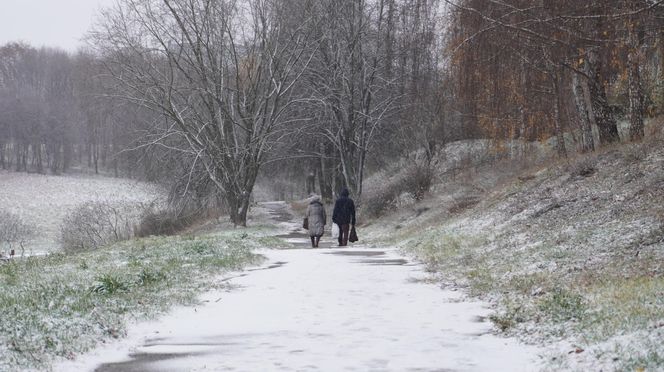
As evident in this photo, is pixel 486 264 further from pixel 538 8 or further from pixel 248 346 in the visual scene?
pixel 248 346

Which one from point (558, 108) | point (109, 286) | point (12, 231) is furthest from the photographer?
point (12, 231)

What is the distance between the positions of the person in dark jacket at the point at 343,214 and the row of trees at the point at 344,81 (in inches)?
198

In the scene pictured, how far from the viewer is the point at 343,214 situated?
831 inches

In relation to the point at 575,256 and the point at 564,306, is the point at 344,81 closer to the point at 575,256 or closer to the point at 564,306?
the point at 575,256

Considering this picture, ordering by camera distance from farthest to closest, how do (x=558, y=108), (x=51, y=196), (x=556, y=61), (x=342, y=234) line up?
1. (x=51, y=196)
2. (x=558, y=108)
3. (x=342, y=234)
4. (x=556, y=61)

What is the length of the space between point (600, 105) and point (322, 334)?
15178 millimetres

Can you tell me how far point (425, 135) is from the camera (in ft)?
126

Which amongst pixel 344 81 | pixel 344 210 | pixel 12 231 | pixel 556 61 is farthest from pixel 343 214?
pixel 12 231

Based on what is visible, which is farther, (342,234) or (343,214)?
(342,234)

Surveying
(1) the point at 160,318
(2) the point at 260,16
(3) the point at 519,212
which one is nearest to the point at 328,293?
(1) the point at 160,318

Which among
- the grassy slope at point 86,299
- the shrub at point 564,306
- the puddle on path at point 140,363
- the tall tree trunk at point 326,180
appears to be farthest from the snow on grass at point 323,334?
the tall tree trunk at point 326,180

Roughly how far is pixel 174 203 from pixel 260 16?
1139 cm

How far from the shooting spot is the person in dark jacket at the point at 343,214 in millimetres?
20953

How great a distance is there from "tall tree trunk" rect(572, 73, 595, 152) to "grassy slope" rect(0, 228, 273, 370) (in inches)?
436
